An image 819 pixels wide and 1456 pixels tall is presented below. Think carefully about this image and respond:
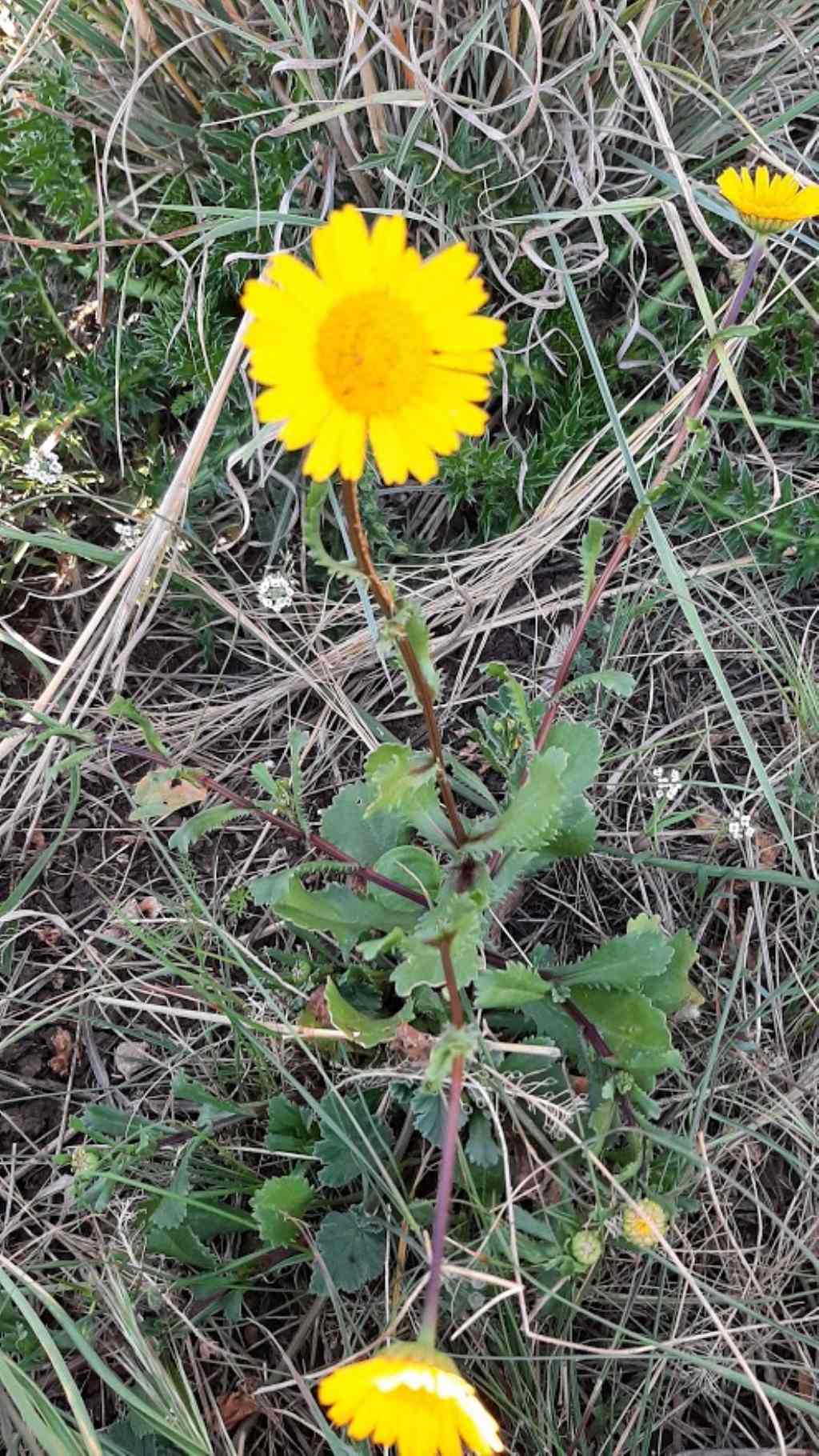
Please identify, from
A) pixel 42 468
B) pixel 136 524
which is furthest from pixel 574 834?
pixel 42 468

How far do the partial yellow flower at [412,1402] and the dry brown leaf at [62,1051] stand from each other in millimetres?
1066

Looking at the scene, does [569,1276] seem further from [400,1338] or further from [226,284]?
[226,284]

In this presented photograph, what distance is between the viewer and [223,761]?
227cm

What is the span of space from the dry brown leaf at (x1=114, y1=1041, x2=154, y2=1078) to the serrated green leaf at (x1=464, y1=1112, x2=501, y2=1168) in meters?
0.64

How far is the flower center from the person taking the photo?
44.5 inches

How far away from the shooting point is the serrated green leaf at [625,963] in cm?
172

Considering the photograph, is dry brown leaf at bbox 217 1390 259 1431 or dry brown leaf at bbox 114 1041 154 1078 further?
dry brown leaf at bbox 114 1041 154 1078

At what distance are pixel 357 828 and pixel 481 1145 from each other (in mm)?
557

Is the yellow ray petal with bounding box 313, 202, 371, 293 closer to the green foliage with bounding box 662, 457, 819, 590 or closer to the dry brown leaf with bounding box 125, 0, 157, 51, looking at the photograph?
the green foliage with bounding box 662, 457, 819, 590

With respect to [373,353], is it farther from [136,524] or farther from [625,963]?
[136,524]

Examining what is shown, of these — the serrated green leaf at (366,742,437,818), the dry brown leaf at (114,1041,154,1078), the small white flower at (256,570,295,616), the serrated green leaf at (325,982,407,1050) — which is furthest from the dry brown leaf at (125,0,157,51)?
the dry brown leaf at (114,1041,154,1078)

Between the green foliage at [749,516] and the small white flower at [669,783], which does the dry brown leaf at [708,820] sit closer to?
the small white flower at [669,783]

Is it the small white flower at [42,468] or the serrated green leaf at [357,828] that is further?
the small white flower at [42,468]

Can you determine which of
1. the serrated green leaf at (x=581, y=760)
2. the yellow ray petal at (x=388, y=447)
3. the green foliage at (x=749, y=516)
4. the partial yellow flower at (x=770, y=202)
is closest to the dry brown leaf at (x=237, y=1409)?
the serrated green leaf at (x=581, y=760)
